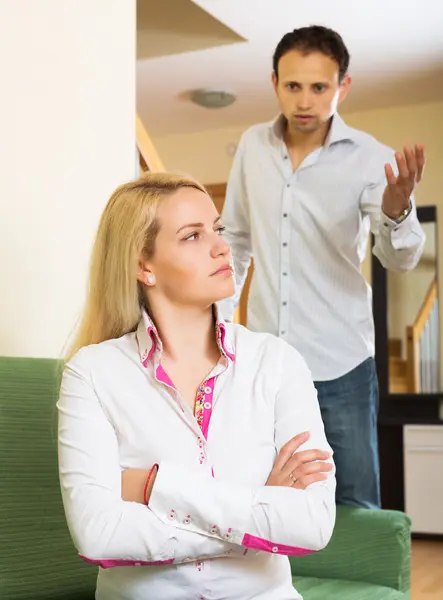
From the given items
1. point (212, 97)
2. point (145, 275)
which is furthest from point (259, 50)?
point (145, 275)

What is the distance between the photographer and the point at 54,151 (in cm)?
235

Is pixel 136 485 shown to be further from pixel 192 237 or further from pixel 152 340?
pixel 192 237

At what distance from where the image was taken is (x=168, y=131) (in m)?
6.63

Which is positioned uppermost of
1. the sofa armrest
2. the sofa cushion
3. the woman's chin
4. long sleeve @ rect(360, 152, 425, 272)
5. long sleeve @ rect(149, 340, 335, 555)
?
long sleeve @ rect(360, 152, 425, 272)

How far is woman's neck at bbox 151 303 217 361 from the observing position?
1.57 meters

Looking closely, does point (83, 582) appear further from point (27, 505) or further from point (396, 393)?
point (396, 393)

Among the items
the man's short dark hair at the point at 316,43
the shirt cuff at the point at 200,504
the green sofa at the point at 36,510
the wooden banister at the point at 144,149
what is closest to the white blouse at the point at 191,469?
the shirt cuff at the point at 200,504

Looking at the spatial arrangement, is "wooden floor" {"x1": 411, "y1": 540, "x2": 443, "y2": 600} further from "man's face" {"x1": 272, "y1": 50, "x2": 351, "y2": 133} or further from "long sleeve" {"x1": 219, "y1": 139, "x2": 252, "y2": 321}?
"man's face" {"x1": 272, "y1": 50, "x2": 351, "y2": 133}

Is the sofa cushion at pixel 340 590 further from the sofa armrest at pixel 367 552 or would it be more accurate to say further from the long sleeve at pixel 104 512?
the long sleeve at pixel 104 512

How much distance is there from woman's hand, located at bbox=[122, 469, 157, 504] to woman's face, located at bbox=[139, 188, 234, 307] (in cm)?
31

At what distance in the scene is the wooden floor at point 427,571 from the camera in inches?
159

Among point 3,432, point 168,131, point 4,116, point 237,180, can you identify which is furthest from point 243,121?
point 3,432

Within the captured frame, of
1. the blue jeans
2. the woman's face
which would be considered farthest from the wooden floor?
the woman's face

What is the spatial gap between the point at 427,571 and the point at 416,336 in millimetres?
1744
